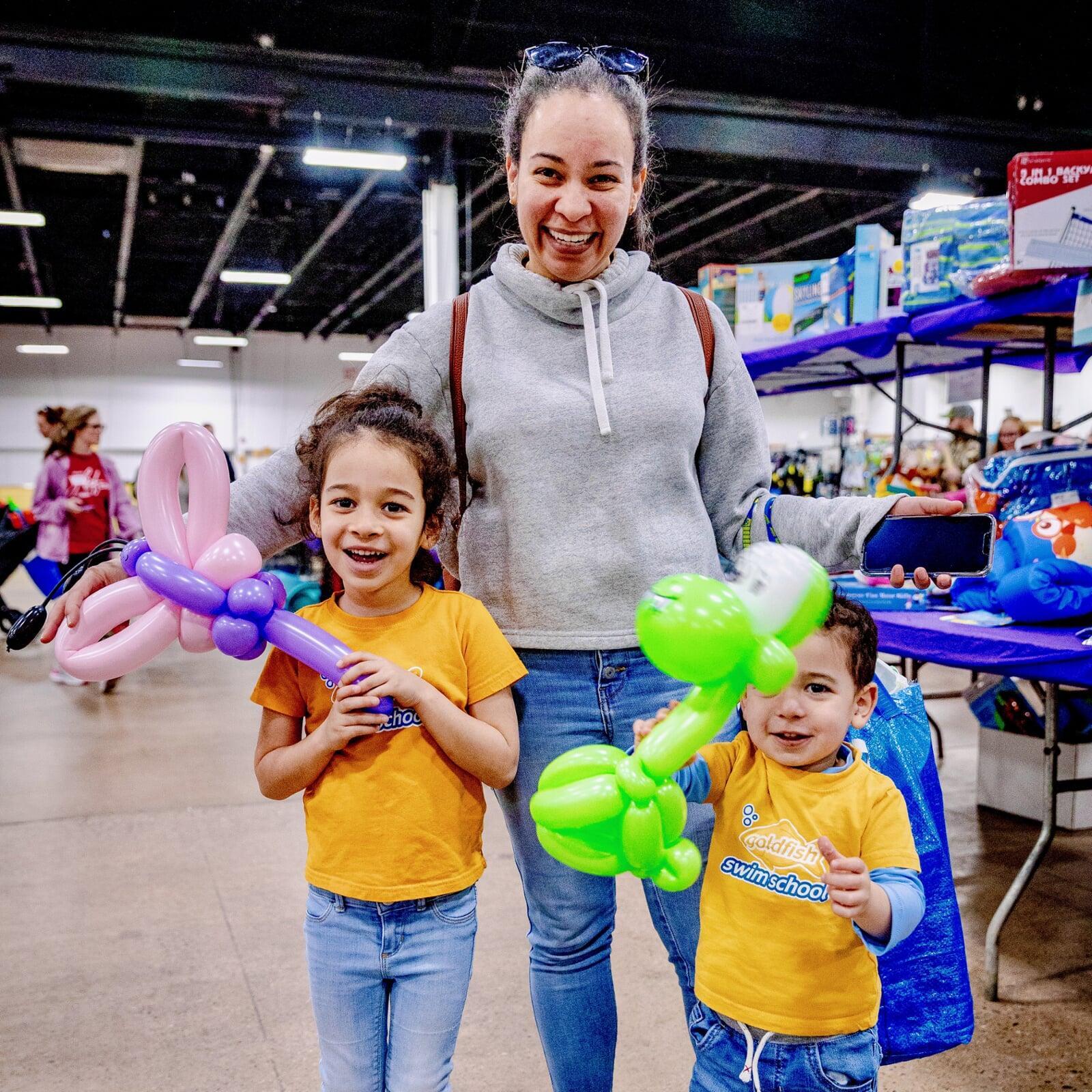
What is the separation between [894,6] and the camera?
6.10 m

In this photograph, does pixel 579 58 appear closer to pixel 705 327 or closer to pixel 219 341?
pixel 705 327

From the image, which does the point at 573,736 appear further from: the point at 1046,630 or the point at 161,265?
the point at 161,265

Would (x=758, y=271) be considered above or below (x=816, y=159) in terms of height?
below

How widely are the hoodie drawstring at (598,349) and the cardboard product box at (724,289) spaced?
9.22ft

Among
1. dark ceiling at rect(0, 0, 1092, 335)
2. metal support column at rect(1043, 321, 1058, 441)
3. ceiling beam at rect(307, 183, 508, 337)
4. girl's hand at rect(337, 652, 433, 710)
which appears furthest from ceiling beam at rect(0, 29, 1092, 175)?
girl's hand at rect(337, 652, 433, 710)

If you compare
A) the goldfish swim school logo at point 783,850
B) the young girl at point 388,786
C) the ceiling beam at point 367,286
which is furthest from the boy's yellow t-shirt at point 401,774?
the ceiling beam at point 367,286

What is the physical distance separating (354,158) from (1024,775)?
21.4 feet

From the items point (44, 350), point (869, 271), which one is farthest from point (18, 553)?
point (44, 350)

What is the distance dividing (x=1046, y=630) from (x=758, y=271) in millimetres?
2162

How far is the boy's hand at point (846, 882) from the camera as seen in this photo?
39.9 inches

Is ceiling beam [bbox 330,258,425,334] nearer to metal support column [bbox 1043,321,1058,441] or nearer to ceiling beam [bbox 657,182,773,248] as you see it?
ceiling beam [bbox 657,182,773,248]

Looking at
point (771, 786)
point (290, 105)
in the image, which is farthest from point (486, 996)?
point (290, 105)

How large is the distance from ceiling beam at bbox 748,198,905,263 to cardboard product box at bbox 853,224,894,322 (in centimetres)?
657

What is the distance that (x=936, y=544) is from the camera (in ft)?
4.37
